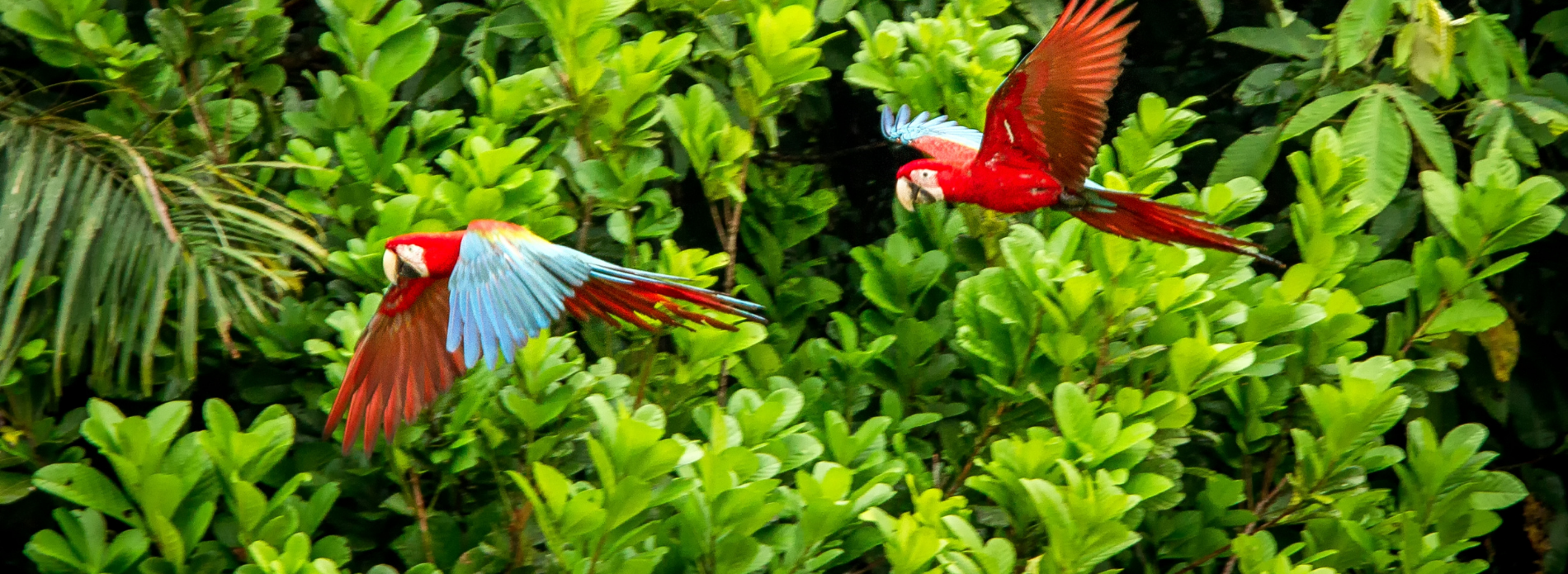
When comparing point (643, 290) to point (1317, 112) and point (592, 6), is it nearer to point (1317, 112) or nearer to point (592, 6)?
point (592, 6)

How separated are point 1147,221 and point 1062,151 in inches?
6.2

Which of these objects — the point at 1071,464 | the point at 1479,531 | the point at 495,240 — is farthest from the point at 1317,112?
the point at 495,240

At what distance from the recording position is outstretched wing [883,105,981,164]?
2.26 meters

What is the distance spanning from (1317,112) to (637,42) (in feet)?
3.95

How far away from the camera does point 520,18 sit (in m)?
2.28

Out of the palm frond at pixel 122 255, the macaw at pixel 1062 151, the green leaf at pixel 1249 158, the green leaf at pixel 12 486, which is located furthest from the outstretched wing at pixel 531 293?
the green leaf at pixel 1249 158

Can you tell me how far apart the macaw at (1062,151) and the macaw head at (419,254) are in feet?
2.37

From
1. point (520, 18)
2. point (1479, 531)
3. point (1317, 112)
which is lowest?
point (1479, 531)

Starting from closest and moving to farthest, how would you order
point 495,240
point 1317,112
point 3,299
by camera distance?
point 495,240 < point 3,299 < point 1317,112

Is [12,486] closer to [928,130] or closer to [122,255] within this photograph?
[122,255]

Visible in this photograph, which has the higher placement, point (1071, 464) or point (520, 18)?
point (520, 18)

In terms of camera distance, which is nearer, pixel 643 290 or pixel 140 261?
pixel 643 290

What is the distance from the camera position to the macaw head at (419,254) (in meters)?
1.78

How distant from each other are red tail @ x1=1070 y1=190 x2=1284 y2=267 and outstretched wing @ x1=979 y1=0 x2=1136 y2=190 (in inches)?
2.4
